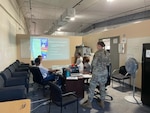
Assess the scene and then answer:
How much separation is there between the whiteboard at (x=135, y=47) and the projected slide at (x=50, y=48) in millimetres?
3074

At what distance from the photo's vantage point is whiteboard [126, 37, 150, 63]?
4.62 m

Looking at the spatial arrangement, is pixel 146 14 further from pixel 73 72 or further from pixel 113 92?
pixel 73 72

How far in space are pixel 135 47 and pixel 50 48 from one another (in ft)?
12.5

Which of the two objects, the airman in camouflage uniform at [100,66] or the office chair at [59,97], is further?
the airman in camouflage uniform at [100,66]

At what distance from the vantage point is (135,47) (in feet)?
16.0

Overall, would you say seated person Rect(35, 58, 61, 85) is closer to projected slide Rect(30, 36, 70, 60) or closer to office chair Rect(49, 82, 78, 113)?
office chair Rect(49, 82, 78, 113)

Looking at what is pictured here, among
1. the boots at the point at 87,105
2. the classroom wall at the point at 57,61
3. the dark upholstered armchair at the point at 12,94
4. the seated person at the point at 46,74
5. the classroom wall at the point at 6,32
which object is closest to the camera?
the dark upholstered armchair at the point at 12,94

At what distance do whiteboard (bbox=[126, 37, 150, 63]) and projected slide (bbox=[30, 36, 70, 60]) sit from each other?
3.07 meters

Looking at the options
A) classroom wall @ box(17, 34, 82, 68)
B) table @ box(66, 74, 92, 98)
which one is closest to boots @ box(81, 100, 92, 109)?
table @ box(66, 74, 92, 98)

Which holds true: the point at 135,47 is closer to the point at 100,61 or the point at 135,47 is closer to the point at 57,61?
the point at 100,61

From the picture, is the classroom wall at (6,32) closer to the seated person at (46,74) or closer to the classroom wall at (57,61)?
the seated person at (46,74)

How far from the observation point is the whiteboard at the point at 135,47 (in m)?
4.62

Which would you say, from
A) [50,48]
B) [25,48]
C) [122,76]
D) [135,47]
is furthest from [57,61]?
[135,47]

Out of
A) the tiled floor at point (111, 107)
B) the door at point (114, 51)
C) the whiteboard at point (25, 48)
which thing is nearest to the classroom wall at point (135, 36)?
the door at point (114, 51)
